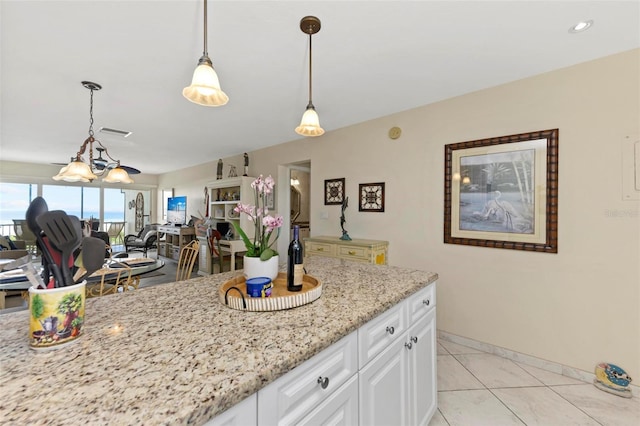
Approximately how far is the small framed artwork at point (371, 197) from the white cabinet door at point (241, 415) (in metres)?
2.78

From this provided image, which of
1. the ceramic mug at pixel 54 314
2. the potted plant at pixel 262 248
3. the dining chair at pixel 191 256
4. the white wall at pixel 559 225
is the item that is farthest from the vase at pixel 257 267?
the white wall at pixel 559 225

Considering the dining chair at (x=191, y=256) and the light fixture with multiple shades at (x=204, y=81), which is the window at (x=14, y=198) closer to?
the dining chair at (x=191, y=256)

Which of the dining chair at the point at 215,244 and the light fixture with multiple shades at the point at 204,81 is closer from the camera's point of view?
the light fixture with multiple shades at the point at 204,81

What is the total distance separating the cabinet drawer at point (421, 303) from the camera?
140 centimetres

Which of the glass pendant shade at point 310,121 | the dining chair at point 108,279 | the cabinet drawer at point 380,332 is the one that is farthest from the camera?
the dining chair at point 108,279

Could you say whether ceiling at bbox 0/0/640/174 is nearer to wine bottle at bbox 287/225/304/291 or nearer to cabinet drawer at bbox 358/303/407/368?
wine bottle at bbox 287/225/304/291

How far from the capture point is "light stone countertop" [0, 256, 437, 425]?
54cm

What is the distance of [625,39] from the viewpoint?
5.97 feet

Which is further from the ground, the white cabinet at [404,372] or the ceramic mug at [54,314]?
the ceramic mug at [54,314]

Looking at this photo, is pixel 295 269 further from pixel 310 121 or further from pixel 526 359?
pixel 526 359

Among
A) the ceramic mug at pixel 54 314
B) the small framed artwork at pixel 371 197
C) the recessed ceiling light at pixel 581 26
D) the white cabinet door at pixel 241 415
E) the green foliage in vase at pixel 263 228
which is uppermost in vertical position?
the recessed ceiling light at pixel 581 26

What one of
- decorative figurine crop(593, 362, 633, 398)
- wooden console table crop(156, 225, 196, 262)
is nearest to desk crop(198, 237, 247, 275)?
wooden console table crop(156, 225, 196, 262)

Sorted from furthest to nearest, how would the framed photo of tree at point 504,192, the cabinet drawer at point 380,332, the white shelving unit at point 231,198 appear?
the white shelving unit at point 231,198 < the framed photo of tree at point 504,192 < the cabinet drawer at point 380,332

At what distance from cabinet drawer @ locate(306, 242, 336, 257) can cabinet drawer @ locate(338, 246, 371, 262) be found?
124 mm
